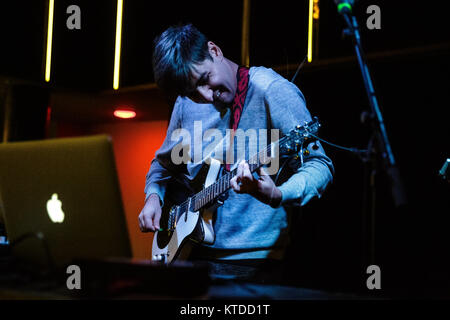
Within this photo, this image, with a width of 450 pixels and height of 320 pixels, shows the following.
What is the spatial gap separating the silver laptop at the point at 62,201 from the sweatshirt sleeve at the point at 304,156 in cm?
70

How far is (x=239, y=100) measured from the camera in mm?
1999

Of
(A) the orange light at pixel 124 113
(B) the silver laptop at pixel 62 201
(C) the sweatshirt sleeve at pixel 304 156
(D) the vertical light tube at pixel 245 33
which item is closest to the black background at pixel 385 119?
(D) the vertical light tube at pixel 245 33

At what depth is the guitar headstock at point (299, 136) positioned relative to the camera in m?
1.69

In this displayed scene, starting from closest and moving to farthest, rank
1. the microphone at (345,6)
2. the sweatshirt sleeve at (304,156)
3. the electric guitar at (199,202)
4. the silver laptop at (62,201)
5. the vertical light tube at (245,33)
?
the silver laptop at (62,201), the microphone at (345,6), the sweatshirt sleeve at (304,156), the electric guitar at (199,202), the vertical light tube at (245,33)

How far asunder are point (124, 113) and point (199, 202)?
10.5 feet

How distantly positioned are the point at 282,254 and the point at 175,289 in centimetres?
98

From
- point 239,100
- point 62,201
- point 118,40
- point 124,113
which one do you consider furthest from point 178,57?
point 124,113

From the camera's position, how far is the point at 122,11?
3584 millimetres

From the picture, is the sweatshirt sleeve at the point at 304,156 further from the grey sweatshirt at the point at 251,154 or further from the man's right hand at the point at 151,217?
the man's right hand at the point at 151,217

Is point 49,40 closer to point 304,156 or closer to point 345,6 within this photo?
point 304,156

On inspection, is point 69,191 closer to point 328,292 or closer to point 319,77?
point 328,292

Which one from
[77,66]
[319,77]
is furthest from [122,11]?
[319,77]

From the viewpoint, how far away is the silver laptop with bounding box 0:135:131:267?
1.07 metres

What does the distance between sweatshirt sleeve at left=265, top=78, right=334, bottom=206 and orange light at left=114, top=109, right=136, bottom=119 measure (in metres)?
3.16
